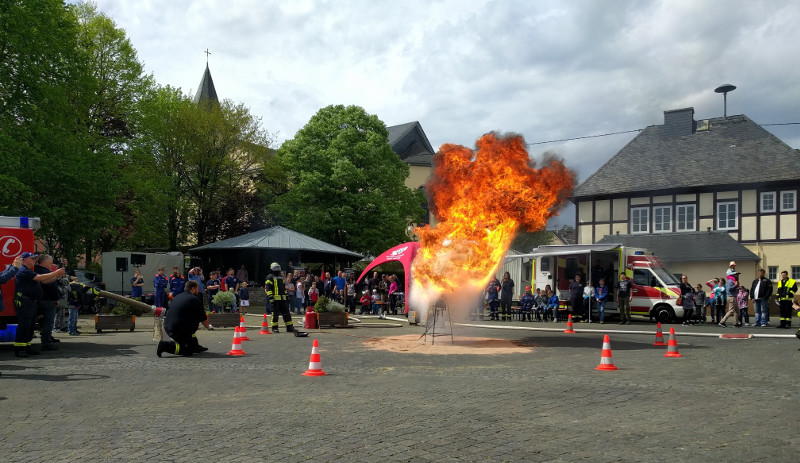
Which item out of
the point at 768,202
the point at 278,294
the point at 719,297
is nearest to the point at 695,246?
the point at 768,202

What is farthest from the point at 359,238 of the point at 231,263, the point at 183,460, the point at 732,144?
the point at 183,460

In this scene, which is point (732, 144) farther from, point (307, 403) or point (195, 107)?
point (307, 403)

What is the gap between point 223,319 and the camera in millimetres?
19578

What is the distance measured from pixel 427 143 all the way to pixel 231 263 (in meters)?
33.6

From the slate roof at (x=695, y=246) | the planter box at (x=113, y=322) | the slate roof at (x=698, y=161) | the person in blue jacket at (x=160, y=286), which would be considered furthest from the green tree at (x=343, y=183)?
the planter box at (x=113, y=322)

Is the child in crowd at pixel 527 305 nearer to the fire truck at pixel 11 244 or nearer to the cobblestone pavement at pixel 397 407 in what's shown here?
the cobblestone pavement at pixel 397 407

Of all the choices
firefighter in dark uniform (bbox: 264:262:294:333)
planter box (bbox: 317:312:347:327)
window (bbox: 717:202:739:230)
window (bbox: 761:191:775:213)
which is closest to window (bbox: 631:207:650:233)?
window (bbox: 717:202:739:230)

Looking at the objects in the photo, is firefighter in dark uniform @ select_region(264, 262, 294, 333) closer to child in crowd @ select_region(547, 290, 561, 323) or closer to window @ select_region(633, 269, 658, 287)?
child in crowd @ select_region(547, 290, 561, 323)

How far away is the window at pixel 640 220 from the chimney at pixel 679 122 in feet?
21.2

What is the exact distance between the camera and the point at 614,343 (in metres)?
15.9

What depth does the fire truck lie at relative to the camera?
1299 centimetres

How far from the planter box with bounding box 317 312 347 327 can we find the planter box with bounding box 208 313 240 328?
2549 millimetres

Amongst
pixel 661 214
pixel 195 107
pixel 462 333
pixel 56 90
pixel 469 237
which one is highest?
pixel 195 107

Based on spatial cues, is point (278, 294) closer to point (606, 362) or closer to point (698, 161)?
point (606, 362)
